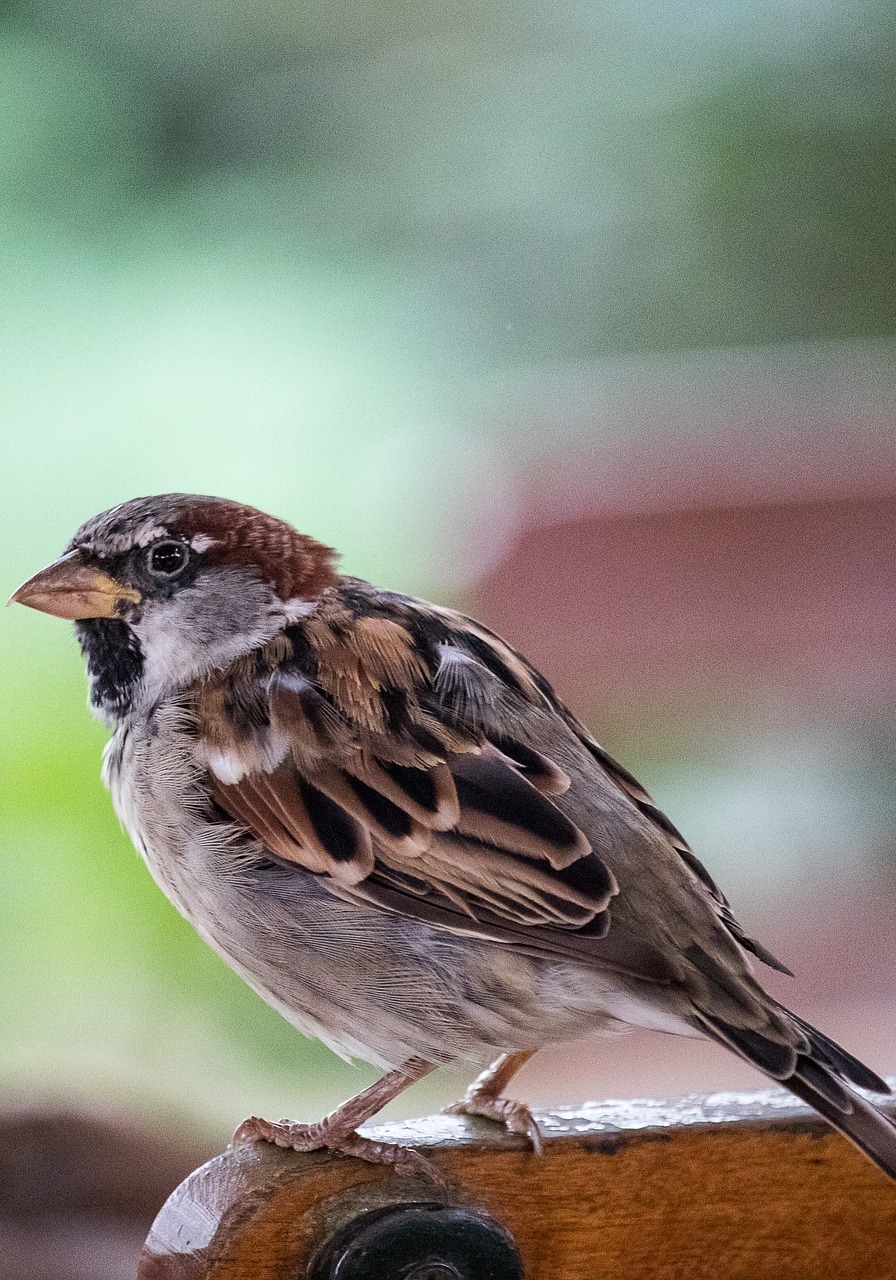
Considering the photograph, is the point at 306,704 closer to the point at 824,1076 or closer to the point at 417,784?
the point at 417,784

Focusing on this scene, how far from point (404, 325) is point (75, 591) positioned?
167cm

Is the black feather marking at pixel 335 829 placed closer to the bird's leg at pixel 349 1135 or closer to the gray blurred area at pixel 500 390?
the bird's leg at pixel 349 1135

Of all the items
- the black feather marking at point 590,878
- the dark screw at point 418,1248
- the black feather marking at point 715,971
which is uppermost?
the black feather marking at point 590,878

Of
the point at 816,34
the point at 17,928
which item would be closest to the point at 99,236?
the point at 17,928

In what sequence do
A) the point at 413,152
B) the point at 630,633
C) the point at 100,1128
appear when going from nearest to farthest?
the point at 100,1128
the point at 413,152
the point at 630,633

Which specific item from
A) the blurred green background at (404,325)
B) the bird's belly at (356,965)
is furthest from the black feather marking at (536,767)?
the blurred green background at (404,325)

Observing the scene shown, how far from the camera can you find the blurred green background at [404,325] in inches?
103

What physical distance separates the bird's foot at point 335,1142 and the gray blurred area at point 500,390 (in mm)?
1193

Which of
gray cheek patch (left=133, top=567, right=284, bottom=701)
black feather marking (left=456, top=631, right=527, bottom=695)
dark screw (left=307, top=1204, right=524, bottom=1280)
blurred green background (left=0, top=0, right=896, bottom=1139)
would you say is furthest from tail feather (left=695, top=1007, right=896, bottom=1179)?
blurred green background (left=0, top=0, right=896, bottom=1139)

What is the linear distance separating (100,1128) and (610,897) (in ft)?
3.65

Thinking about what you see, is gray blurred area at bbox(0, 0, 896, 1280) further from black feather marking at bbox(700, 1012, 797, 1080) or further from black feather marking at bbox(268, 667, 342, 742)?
black feather marking at bbox(700, 1012, 797, 1080)

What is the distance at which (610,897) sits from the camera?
1282 mm

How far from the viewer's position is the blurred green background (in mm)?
2627

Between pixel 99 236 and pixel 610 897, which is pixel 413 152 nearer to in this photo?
pixel 99 236
